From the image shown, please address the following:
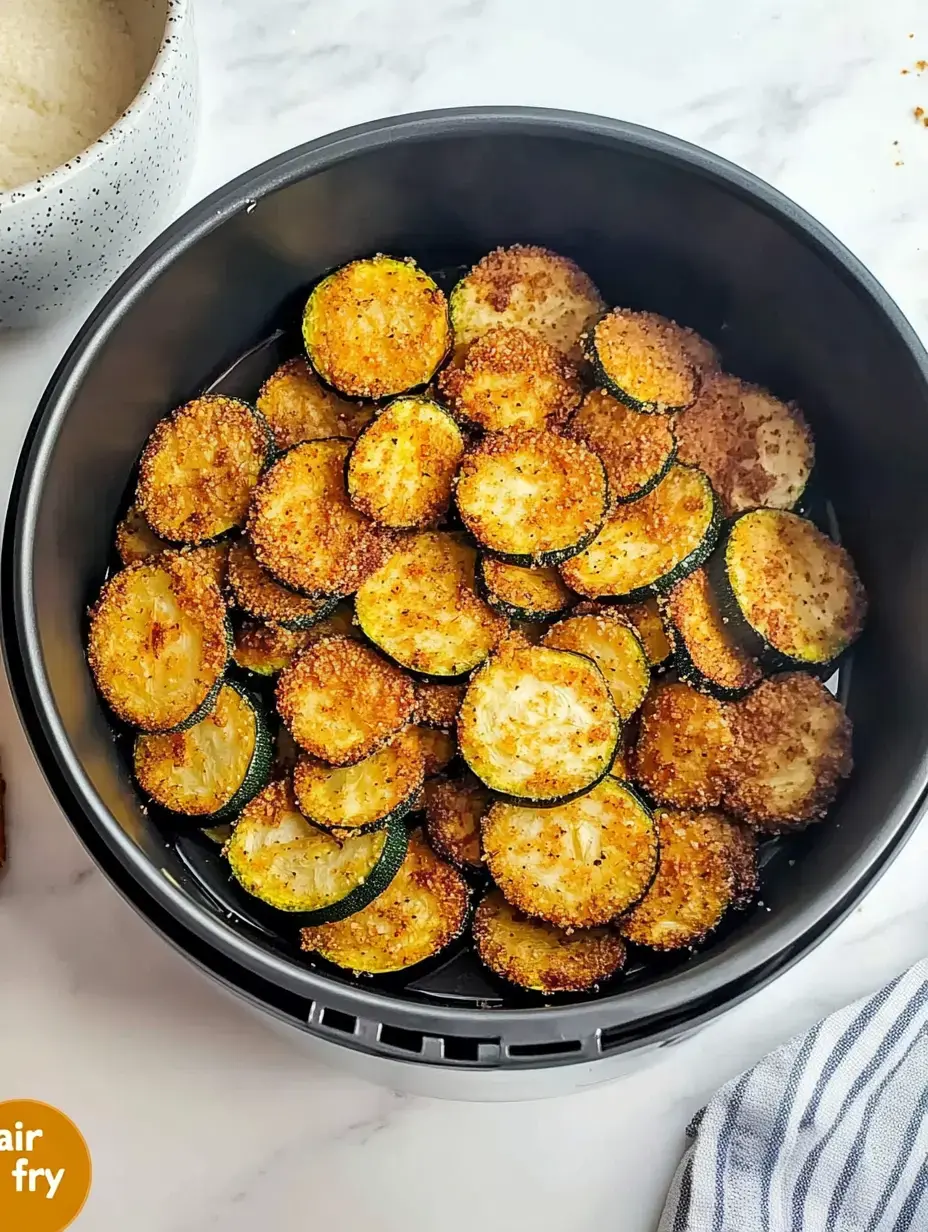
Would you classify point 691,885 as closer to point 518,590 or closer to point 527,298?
point 518,590

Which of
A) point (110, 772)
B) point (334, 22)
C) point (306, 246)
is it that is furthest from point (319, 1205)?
point (334, 22)

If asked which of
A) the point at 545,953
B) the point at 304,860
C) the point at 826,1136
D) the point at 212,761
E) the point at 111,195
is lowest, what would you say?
the point at 826,1136

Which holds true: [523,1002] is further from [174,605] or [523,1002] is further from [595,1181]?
[174,605]

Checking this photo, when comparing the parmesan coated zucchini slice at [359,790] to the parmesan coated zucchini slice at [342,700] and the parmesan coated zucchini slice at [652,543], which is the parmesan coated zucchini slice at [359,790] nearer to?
the parmesan coated zucchini slice at [342,700]

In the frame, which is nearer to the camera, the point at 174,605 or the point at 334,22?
the point at 174,605

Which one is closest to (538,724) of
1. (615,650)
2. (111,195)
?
(615,650)

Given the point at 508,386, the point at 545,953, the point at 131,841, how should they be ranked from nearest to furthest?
the point at 131,841 → the point at 545,953 → the point at 508,386

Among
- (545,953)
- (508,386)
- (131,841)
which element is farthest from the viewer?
(508,386)

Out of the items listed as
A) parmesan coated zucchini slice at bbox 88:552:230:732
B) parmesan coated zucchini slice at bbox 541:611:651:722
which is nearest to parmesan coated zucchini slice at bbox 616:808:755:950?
parmesan coated zucchini slice at bbox 541:611:651:722
